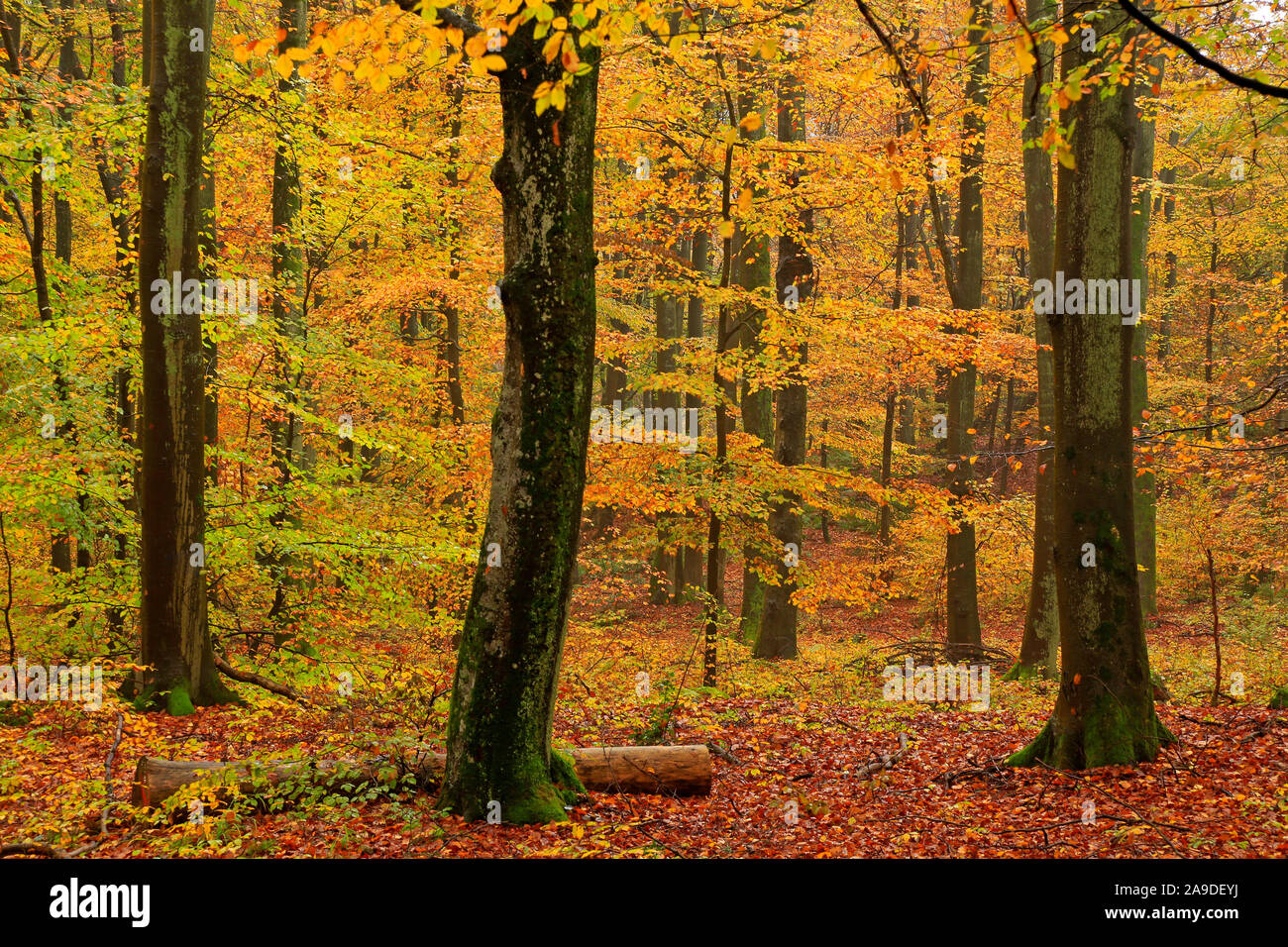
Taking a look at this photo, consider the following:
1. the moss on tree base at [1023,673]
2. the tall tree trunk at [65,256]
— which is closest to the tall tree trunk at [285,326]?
the tall tree trunk at [65,256]

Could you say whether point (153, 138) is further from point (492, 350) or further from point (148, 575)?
point (492, 350)

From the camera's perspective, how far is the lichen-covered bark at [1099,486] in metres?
6.63

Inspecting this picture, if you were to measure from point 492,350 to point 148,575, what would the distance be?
9.70m

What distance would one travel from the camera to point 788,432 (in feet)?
47.0

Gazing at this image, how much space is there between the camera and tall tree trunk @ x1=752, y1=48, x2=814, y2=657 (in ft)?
45.5

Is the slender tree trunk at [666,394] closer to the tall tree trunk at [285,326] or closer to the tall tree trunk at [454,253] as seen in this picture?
the tall tree trunk at [454,253]

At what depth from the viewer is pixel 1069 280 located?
6.81 m
